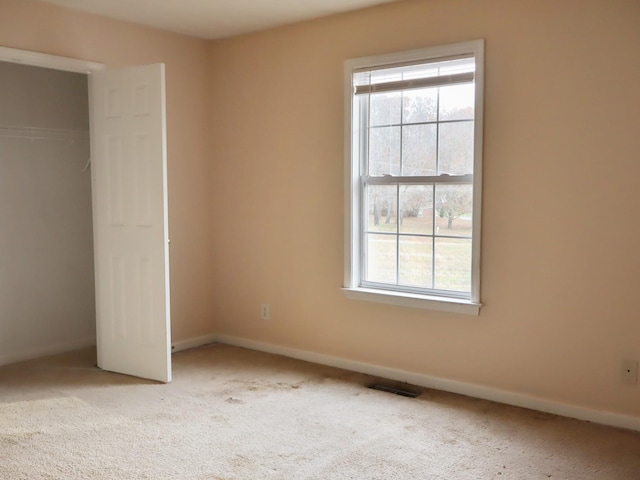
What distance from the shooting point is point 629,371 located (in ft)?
10.1

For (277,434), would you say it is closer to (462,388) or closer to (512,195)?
(462,388)

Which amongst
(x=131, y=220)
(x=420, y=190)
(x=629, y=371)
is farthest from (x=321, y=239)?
(x=629, y=371)

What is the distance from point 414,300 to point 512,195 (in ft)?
2.96

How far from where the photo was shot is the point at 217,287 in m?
4.94

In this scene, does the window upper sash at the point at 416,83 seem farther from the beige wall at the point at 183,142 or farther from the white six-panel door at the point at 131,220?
the beige wall at the point at 183,142

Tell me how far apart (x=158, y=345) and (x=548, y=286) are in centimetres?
246

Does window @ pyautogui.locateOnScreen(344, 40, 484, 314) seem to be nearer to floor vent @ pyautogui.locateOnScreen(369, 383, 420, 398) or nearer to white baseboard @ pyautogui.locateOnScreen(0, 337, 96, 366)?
floor vent @ pyautogui.locateOnScreen(369, 383, 420, 398)

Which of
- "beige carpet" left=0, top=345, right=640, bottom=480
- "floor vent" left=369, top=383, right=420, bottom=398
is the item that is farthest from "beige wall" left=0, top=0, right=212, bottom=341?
"floor vent" left=369, top=383, right=420, bottom=398

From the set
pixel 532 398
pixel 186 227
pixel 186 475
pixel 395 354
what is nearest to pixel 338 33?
pixel 186 227

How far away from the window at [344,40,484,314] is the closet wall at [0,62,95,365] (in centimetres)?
235

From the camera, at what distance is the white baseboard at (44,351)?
4363 mm

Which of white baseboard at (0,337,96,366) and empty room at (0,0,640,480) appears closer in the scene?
empty room at (0,0,640,480)

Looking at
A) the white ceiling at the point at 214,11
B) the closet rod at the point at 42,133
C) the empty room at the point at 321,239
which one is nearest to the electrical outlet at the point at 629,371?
the empty room at the point at 321,239

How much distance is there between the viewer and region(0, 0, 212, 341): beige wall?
4163mm
